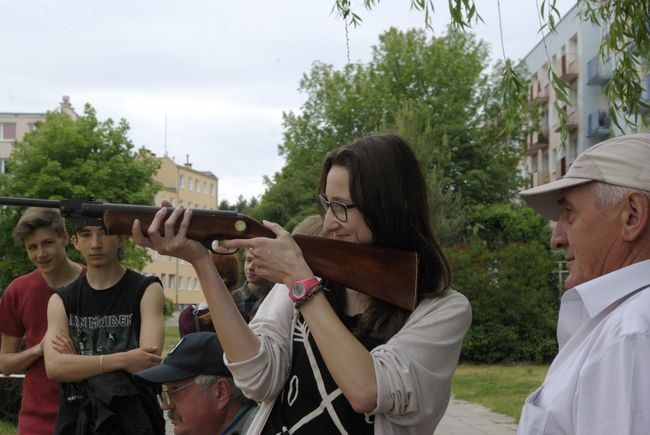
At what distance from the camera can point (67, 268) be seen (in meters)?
5.44

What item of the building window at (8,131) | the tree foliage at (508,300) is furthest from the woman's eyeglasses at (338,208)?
the building window at (8,131)

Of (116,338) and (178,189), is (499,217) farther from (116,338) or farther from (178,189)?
(178,189)

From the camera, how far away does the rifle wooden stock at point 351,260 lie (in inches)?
119

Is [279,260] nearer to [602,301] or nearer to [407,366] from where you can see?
[407,366]

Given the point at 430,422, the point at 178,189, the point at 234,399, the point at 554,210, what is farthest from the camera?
the point at 178,189

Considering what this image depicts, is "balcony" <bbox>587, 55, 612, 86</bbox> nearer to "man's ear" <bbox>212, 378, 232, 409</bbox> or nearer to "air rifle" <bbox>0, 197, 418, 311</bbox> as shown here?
"man's ear" <bbox>212, 378, 232, 409</bbox>

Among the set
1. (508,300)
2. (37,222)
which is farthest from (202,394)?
(508,300)

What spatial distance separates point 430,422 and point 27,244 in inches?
129

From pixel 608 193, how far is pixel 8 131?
83.2 meters

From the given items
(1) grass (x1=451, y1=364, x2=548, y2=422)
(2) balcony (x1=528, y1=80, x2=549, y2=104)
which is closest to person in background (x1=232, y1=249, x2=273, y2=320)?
(1) grass (x1=451, y1=364, x2=548, y2=422)

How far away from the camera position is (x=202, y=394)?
3.70 meters

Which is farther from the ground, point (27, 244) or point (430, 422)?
point (27, 244)

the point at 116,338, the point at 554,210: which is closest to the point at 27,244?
the point at 116,338

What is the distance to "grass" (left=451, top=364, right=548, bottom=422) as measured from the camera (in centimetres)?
1405
